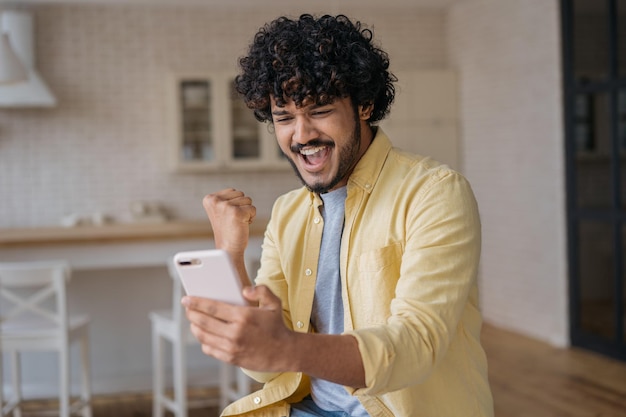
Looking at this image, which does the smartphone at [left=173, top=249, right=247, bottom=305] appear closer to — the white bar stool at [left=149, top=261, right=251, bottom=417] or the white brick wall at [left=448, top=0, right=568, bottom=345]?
the white bar stool at [left=149, top=261, right=251, bottom=417]

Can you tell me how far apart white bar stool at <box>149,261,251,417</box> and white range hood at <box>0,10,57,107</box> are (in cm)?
301

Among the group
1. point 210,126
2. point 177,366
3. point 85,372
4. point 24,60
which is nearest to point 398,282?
point 177,366

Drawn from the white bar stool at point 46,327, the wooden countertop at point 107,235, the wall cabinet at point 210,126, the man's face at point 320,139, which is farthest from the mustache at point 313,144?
the wall cabinet at point 210,126

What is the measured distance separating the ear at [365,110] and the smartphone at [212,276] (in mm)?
570

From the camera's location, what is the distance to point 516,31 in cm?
638

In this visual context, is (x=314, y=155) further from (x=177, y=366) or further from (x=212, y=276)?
(x=177, y=366)

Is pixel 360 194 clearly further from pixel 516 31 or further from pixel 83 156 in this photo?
pixel 83 156

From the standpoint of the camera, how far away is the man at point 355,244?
138cm

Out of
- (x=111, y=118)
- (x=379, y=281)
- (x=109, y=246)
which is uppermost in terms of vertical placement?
(x=111, y=118)

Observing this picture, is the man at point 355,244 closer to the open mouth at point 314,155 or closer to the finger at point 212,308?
the open mouth at point 314,155

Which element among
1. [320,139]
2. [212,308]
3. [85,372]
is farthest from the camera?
[85,372]

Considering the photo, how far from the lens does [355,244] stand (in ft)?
5.50

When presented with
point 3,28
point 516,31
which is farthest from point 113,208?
point 516,31

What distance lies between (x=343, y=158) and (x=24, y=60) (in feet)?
18.9
